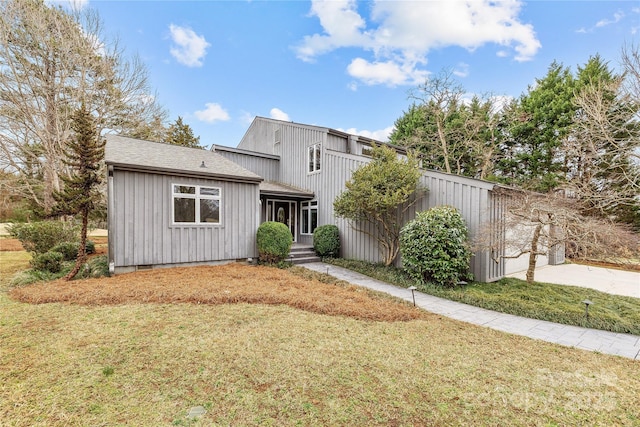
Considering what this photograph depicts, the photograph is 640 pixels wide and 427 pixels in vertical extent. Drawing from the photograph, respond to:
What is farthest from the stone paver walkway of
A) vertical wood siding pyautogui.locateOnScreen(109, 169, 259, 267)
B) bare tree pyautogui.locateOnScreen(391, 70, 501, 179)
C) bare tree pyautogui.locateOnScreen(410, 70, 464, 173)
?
bare tree pyautogui.locateOnScreen(410, 70, 464, 173)

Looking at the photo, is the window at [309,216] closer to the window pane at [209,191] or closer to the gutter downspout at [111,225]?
the window pane at [209,191]

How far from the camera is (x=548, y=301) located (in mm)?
5969

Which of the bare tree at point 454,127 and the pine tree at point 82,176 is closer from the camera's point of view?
the pine tree at point 82,176

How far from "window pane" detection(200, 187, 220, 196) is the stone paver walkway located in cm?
661

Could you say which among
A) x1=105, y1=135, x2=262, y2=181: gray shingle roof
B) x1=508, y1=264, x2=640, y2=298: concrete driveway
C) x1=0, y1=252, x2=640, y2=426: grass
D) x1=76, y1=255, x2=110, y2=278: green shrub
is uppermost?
x1=105, y1=135, x2=262, y2=181: gray shingle roof

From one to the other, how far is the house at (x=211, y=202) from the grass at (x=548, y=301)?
966 mm

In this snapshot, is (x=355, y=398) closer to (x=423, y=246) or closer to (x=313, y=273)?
(x=423, y=246)

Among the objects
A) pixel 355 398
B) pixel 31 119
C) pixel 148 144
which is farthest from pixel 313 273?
pixel 31 119

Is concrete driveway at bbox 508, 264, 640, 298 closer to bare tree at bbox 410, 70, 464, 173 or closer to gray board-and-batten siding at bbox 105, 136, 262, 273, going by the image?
gray board-and-batten siding at bbox 105, 136, 262, 273

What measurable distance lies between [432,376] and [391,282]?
4960mm

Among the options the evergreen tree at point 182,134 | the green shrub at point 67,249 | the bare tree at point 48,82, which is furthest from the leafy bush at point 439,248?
the evergreen tree at point 182,134

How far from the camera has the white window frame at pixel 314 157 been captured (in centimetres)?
1251

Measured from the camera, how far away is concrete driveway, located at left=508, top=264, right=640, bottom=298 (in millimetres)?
7486

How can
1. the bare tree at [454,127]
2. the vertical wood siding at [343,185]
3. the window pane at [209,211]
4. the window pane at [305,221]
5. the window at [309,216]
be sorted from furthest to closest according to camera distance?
the bare tree at [454,127] < the window pane at [305,221] < the window at [309,216] < the window pane at [209,211] < the vertical wood siding at [343,185]
